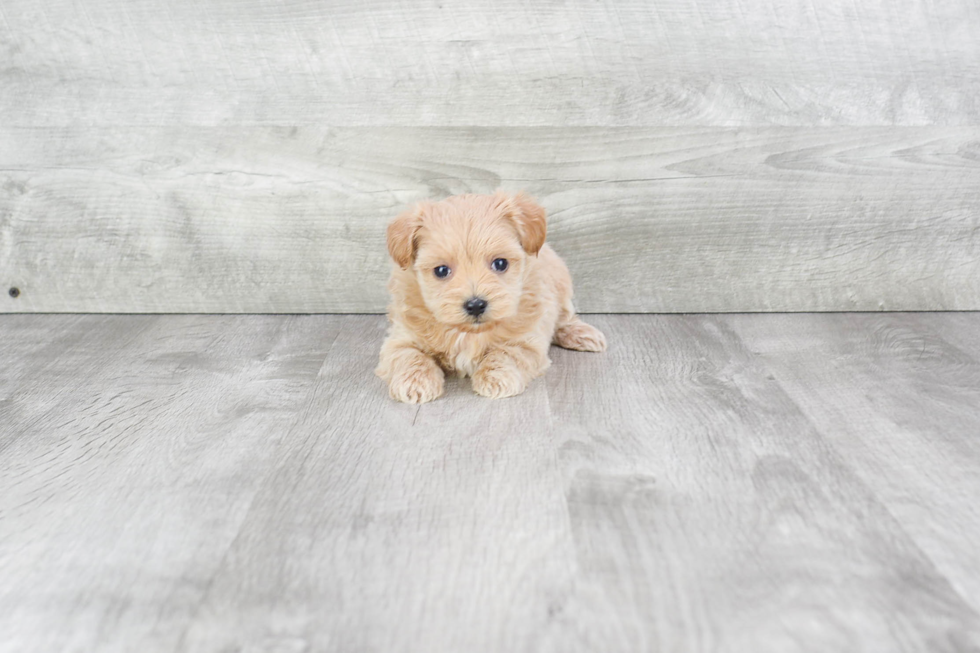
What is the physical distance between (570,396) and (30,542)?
1.12 m

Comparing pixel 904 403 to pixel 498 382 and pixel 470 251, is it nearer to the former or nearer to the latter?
pixel 498 382

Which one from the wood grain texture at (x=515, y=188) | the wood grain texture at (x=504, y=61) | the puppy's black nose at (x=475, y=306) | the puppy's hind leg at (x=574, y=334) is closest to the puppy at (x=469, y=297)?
the puppy's black nose at (x=475, y=306)

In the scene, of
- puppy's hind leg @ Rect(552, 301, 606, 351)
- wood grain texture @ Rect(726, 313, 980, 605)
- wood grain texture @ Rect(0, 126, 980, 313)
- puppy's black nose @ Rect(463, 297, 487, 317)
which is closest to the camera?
wood grain texture @ Rect(726, 313, 980, 605)

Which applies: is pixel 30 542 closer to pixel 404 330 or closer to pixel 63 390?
pixel 63 390

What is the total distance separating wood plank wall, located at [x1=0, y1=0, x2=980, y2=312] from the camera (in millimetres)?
2125

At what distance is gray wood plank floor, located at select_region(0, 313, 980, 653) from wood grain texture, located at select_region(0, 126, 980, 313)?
1.12 feet

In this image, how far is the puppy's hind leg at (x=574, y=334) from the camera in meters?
2.08

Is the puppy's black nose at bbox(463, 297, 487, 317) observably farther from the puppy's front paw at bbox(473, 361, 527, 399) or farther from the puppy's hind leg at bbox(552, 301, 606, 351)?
the puppy's hind leg at bbox(552, 301, 606, 351)

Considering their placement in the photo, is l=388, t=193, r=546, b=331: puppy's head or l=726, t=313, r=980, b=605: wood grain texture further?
l=388, t=193, r=546, b=331: puppy's head

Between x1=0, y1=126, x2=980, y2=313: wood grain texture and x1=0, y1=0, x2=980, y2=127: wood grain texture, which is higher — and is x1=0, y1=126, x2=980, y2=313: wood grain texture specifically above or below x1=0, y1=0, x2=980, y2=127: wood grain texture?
below

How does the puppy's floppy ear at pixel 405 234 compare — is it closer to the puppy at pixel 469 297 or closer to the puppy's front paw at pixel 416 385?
the puppy at pixel 469 297

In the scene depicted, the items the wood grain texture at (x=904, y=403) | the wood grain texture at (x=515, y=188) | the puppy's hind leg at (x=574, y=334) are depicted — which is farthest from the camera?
the wood grain texture at (x=515, y=188)

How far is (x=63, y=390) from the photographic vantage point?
1.84m

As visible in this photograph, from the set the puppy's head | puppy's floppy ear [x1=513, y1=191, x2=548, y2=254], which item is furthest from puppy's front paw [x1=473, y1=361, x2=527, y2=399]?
puppy's floppy ear [x1=513, y1=191, x2=548, y2=254]
